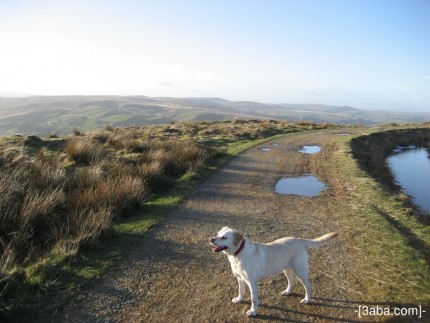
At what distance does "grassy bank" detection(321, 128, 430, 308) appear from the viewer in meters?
5.41

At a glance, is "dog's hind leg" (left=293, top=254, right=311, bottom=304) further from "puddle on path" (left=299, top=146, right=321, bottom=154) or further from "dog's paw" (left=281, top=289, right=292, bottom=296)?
"puddle on path" (left=299, top=146, right=321, bottom=154)

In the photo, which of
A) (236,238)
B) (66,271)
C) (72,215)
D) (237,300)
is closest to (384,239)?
(237,300)

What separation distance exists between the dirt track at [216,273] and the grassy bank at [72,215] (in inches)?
17.7

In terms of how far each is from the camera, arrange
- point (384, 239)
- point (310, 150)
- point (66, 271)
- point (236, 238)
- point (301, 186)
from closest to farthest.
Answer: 1. point (236, 238)
2. point (66, 271)
3. point (384, 239)
4. point (301, 186)
5. point (310, 150)

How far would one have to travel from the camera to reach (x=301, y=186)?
475 inches

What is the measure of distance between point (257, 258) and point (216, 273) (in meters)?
1.45

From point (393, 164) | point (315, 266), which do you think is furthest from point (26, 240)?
point (393, 164)

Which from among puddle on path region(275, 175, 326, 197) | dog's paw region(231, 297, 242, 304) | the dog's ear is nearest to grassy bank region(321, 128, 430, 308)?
puddle on path region(275, 175, 326, 197)

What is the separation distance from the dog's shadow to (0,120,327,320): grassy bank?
2.98 m

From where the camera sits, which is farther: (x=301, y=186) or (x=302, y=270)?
(x=301, y=186)

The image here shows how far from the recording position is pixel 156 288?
5.48 m

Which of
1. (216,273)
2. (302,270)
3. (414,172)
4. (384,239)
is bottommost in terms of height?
(414,172)

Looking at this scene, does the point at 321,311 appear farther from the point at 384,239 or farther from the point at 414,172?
the point at 414,172

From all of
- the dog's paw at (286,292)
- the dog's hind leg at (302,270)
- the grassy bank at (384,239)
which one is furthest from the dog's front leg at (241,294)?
the grassy bank at (384,239)
